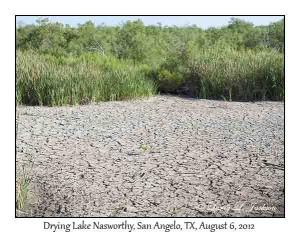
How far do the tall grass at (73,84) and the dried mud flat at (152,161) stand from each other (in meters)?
0.59

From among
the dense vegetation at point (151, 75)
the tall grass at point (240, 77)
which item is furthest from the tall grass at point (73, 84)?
the tall grass at point (240, 77)

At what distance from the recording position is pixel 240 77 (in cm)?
1067

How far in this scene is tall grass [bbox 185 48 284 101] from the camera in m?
10.4

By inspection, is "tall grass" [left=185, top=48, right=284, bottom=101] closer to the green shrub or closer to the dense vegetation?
the dense vegetation

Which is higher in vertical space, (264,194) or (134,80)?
(134,80)

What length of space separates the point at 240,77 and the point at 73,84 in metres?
3.60

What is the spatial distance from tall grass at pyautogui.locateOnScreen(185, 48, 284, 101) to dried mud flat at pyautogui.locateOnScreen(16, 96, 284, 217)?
5.25 ft

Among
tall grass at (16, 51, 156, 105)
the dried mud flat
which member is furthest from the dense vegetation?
the dried mud flat

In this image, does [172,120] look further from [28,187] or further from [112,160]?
[28,187]

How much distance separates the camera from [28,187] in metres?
4.73

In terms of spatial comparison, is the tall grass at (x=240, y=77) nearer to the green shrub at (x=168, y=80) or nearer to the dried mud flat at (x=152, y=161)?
the green shrub at (x=168, y=80)

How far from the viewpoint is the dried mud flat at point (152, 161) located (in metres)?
4.34

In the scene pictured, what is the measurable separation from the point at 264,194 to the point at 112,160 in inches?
71.9

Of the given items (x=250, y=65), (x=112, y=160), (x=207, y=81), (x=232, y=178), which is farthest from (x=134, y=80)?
(x=232, y=178)
